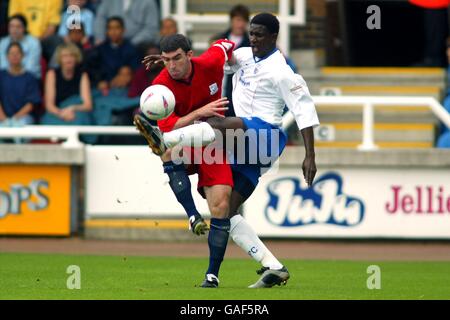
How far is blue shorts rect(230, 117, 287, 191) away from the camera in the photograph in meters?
11.3

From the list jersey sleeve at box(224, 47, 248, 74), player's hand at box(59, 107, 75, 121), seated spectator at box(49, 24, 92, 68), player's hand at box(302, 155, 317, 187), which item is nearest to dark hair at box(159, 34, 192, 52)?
jersey sleeve at box(224, 47, 248, 74)

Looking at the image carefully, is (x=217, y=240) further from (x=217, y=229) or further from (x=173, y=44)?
(x=173, y=44)

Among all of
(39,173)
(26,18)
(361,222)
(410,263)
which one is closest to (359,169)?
(361,222)

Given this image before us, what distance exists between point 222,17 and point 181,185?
9814 millimetres

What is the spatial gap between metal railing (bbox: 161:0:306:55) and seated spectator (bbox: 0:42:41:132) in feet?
10.2

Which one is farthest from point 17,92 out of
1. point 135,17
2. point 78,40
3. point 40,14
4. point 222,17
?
point 222,17

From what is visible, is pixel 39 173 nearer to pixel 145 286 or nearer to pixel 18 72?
pixel 18 72

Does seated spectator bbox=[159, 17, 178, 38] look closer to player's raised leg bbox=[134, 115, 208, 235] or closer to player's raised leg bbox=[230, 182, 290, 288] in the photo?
player's raised leg bbox=[230, 182, 290, 288]

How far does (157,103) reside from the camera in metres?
10.7

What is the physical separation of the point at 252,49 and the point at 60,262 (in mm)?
3987

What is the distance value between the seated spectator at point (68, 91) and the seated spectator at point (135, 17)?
4.80 feet

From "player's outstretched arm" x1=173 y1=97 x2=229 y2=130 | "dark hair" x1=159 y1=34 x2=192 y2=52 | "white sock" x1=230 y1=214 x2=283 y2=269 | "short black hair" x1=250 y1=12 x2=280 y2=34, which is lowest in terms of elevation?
"white sock" x1=230 y1=214 x2=283 y2=269

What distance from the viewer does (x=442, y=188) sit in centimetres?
1688

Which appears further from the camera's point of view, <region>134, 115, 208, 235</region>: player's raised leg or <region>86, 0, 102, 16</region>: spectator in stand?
<region>86, 0, 102, 16</region>: spectator in stand
